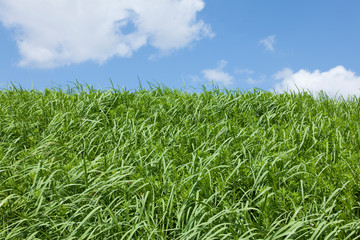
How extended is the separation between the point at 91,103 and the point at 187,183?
8.97 feet

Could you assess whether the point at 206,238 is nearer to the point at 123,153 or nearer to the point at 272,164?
the point at 272,164

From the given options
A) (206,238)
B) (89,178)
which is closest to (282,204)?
(206,238)

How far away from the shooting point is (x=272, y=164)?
361 centimetres

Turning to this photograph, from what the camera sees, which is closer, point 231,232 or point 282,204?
point 231,232

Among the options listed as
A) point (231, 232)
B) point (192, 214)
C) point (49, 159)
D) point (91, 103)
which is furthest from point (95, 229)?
point (91, 103)

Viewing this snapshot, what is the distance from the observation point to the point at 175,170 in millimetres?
3875

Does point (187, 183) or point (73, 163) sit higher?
point (73, 163)

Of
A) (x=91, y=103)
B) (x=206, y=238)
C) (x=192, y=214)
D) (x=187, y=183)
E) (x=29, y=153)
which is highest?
(x=91, y=103)

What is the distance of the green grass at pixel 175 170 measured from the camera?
3.07 metres

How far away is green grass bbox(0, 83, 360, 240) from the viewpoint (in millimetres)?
3068

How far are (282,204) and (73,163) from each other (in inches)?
90.3

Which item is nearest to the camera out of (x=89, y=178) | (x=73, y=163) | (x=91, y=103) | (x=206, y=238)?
(x=206, y=238)

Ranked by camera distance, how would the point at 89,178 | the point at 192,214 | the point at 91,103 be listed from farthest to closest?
the point at 91,103
the point at 89,178
the point at 192,214

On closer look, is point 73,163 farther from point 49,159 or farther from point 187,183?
point 187,183
